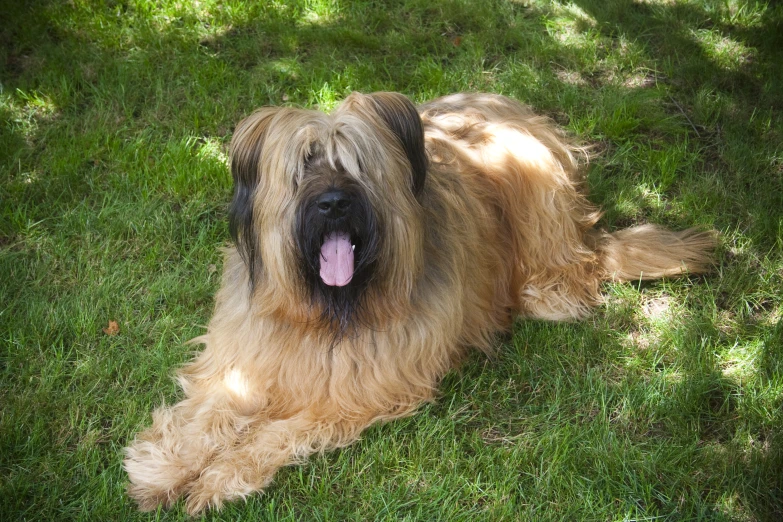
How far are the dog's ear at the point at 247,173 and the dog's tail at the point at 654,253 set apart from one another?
→ 2.22 m

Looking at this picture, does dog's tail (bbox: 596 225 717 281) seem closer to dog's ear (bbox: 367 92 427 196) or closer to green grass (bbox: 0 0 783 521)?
green grass (bbox: 0 0 783 521)

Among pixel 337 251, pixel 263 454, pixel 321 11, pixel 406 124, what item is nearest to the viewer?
pixel 337 251

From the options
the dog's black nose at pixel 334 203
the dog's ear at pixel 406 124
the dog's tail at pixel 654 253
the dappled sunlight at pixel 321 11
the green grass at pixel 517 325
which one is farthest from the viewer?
the dappled sunlight at pixel 321 11

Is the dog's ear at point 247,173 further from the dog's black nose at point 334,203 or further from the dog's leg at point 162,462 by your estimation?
the dog's leg at point 162,462

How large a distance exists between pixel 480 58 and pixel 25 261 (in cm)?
356

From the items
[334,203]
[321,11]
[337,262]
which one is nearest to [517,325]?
[337,262]

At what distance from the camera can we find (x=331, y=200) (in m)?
2.99

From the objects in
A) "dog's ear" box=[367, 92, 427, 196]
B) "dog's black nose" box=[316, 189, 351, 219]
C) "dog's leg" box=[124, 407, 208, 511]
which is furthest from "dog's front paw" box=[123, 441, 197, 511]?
"dog's ear" box=[367, 92, 427, 196]

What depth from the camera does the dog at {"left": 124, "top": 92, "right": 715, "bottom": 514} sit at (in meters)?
3.15

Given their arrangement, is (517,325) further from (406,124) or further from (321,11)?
(321,11)

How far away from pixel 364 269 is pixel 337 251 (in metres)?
0.14

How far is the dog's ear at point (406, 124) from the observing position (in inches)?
127

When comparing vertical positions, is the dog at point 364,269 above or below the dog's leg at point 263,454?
above

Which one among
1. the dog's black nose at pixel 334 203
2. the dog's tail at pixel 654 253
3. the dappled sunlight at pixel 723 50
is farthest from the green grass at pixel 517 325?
the dog's black nose at pixel 334 203
